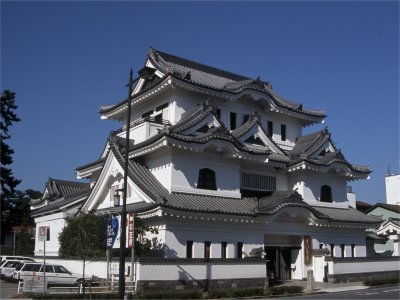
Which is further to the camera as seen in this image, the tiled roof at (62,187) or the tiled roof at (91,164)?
the tiled roof at (62,187)

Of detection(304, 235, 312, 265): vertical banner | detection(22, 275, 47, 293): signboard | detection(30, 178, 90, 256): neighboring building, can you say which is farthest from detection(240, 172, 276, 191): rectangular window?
detection(22, 275, 47, 293): signboard

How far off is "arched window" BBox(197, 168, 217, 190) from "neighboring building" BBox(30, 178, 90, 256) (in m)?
11.7

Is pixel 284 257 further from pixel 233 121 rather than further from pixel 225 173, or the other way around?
pixel 233 121

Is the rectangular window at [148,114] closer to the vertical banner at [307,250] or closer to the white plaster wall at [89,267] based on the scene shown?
the white plaster wall at [89,267]

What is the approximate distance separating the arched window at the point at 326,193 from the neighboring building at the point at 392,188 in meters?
34.2

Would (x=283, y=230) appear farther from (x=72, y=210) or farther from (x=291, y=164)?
(x=72, y=210)

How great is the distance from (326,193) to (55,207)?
22.2m

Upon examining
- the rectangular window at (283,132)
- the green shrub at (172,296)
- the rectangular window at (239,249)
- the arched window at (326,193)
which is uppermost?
the rectangular window at (283,132)

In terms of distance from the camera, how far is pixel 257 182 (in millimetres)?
33281

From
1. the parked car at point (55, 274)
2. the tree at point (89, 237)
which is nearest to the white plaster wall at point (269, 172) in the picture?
the tree at point (89, 237)

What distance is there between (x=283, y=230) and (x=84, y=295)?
15.1 meters

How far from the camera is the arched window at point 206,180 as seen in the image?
96.6 feet

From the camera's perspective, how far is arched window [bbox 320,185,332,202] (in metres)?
35.9

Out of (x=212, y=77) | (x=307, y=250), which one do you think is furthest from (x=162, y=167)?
(x=307, y=250)
